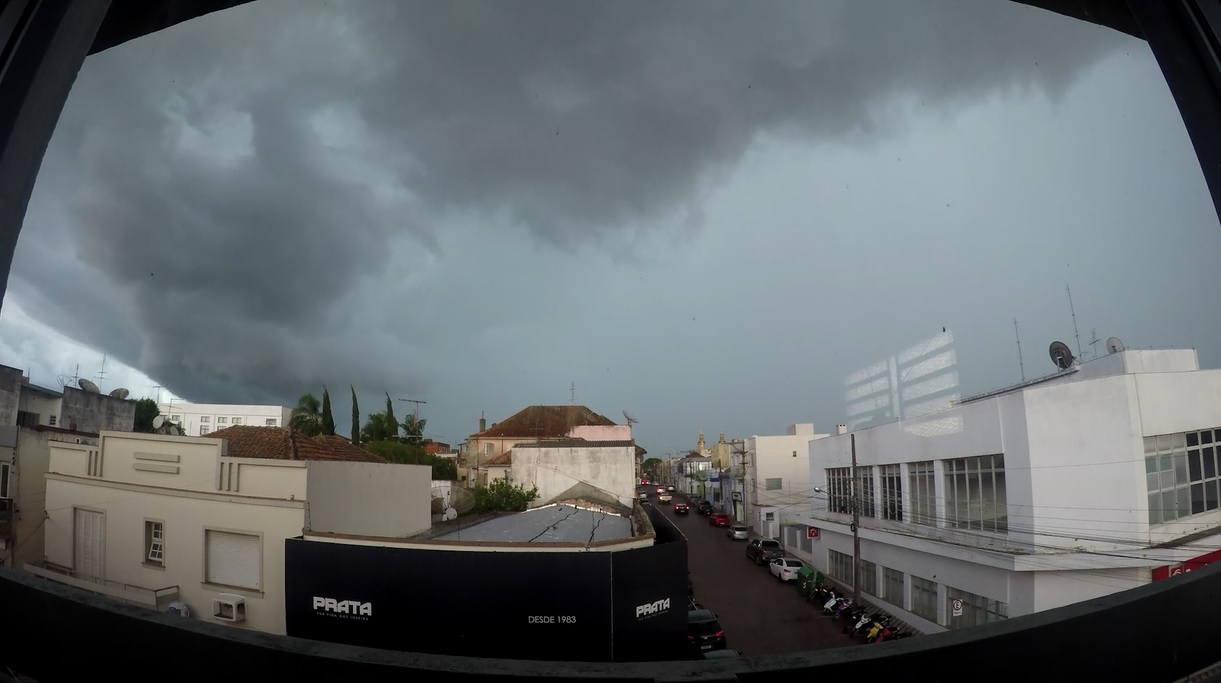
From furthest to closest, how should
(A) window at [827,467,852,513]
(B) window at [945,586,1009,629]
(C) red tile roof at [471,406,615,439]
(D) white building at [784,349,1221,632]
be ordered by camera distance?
(A) window at [827,467,852,513] < (C) red tile roof at [471,406,615,439] < (B) window at [945,586,1009,629] < (D) white building at [784,349,1221,632]

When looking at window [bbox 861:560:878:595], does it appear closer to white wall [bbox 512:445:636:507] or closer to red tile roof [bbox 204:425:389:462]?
white wall [bbox 512:445:636:507]

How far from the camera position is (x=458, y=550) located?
13.5 feet

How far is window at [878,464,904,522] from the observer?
9.95m

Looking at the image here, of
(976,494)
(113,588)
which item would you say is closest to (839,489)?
(976,494)

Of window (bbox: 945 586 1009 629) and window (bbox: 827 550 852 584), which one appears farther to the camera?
window (bbox: 827 550 852 584)

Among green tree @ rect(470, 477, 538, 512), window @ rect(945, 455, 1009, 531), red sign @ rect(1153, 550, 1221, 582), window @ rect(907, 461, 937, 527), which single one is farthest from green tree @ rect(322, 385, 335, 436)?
window @ rect(907, 461, 937, 527)

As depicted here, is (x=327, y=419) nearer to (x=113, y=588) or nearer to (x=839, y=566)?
(x=113, y=588)

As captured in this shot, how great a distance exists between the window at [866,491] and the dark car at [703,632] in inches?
266

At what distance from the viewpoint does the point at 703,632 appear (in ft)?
17.8

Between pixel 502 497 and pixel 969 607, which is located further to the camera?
pixel 502 497

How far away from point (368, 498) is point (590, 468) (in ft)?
9.06

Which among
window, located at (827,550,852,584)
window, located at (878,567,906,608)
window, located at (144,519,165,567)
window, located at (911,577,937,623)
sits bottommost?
window, located at (827,550,852,584)

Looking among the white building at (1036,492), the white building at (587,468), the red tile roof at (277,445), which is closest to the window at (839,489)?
the white building at (1036,492)

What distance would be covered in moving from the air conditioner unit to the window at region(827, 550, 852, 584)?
11594mm
